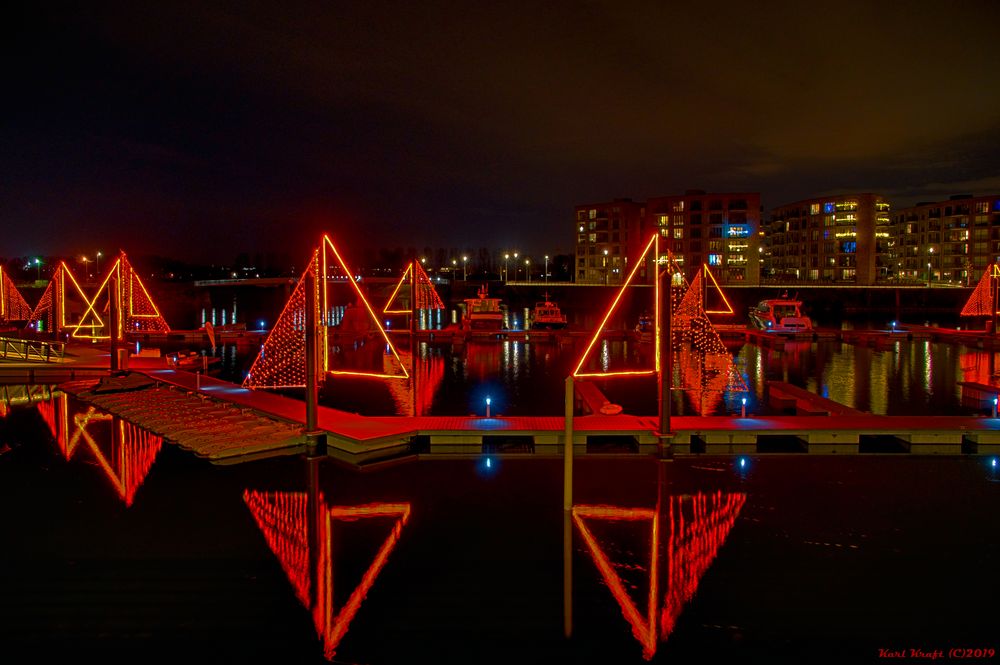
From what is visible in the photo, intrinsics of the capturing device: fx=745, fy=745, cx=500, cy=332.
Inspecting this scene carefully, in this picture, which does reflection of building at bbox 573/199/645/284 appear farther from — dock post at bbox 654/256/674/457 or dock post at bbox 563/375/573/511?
dock post at bbox 563/375/573/511

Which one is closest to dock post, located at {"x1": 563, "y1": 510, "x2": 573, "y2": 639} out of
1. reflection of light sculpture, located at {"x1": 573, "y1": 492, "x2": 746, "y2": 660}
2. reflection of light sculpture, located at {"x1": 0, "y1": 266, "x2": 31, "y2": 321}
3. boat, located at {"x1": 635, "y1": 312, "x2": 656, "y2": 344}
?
reflection of light sculpture, located at {"x1": 573, "y1": 492, "x2": 746, "y2": 660}

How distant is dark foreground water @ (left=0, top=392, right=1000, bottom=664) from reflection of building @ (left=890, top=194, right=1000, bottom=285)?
4530 inches

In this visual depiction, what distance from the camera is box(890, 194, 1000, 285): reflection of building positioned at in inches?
4569

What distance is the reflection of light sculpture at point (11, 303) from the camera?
37469 millimetres

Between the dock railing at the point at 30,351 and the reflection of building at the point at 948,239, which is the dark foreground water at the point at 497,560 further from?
the reflection of building at the point at 948,239

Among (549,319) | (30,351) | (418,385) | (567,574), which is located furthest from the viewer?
(549,319)

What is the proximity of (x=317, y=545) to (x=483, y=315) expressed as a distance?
41.3 metres

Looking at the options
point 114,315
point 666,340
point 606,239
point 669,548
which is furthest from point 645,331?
point 606,239

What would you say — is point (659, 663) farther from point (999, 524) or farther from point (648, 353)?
point (648, 353)

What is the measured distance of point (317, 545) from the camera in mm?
11570

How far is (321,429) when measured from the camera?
1700 centimetres

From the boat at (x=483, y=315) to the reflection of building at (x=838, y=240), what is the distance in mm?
87438

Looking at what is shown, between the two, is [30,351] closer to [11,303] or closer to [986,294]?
[11,303]

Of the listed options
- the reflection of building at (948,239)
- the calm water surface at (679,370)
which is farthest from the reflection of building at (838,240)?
the calm water surface at (679,370)
